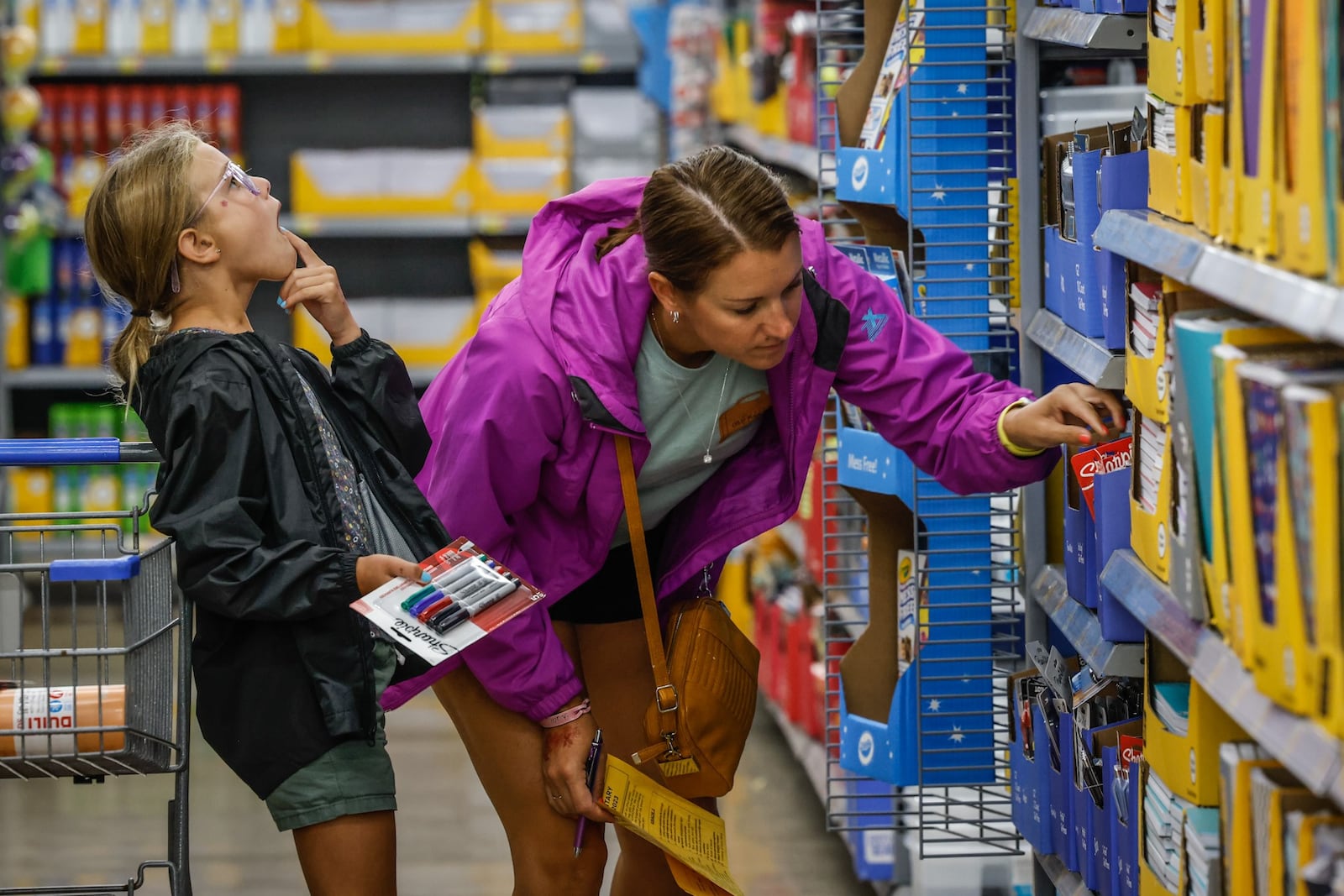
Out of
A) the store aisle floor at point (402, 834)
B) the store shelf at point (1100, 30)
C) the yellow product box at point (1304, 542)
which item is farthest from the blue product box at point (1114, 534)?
the store aisle floor at point (402, 834)

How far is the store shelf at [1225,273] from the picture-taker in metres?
1.32

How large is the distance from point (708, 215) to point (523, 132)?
446 centimetres

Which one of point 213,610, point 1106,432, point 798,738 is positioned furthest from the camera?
point 798,738

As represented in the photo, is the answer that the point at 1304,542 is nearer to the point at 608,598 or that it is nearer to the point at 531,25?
→ the point at 608,598

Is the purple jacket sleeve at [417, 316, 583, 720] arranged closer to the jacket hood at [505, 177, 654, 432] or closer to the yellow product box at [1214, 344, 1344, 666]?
the jacket hood at [505, 177, 654, 432]

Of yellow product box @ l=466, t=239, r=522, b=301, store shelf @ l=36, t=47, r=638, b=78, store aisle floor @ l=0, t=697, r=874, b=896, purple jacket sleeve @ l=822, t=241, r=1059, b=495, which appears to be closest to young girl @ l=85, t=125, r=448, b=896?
purple jacket sleeve @ l=822, t=241, r=1059, b=495

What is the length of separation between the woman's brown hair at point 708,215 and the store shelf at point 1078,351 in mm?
424

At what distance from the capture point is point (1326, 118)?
1.35 meters

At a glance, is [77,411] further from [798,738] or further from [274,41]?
[798,738]

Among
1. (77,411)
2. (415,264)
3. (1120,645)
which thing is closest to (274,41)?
(415,264)

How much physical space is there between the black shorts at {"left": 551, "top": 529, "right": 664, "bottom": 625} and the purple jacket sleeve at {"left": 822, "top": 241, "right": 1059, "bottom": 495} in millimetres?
401

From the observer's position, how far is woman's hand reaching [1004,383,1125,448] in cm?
215

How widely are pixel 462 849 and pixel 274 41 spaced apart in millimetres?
3676

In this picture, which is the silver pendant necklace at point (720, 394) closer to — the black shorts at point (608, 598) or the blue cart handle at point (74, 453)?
the black shorts at point (608, 598)
